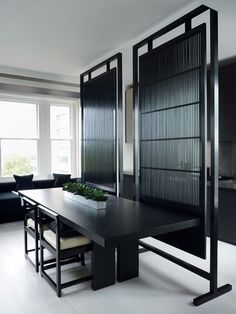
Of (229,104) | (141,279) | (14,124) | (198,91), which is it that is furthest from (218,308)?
(14,124)

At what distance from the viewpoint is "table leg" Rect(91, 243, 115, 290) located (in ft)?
8.40

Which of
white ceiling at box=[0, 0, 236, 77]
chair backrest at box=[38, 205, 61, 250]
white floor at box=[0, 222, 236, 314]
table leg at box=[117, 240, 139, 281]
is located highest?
white ceiling at box=[0, 0, 236, 77]

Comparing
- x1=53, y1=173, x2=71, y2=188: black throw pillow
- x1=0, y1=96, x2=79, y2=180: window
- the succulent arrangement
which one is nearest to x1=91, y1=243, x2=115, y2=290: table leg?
the succulent arrangement

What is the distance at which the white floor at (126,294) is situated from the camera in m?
2.25

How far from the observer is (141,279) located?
277 cm

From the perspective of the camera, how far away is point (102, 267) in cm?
260

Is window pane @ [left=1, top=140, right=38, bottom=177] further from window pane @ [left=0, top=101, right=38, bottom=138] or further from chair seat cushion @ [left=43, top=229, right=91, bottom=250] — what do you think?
chair seat cushion @ [left=43, top=229, right=91, bottom=250]

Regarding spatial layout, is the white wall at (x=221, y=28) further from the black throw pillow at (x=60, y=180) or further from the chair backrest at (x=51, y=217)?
the chair backrest at (x=51, y=217)

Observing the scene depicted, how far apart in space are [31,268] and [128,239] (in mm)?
1686

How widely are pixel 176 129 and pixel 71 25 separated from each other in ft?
6.24

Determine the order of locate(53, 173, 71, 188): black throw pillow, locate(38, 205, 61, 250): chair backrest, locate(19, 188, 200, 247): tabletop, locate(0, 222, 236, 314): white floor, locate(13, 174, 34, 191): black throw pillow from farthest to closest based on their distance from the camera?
locate(53, 173, 71, 188): black throw pillow
locate(13, 174, 34, 191): black throw pillow
locate(38, 205, 61, 250): chair backrest
locate(0, 222, 236, 314): white floor
locate(19, 188, 200, 247): tabletop

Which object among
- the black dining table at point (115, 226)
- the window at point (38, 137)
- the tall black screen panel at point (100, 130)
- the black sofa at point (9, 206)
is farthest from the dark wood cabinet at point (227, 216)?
the window at point (38, 137)

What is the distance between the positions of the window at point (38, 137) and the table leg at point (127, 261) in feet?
12.3

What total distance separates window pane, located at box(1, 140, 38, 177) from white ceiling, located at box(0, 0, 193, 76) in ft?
5.99
